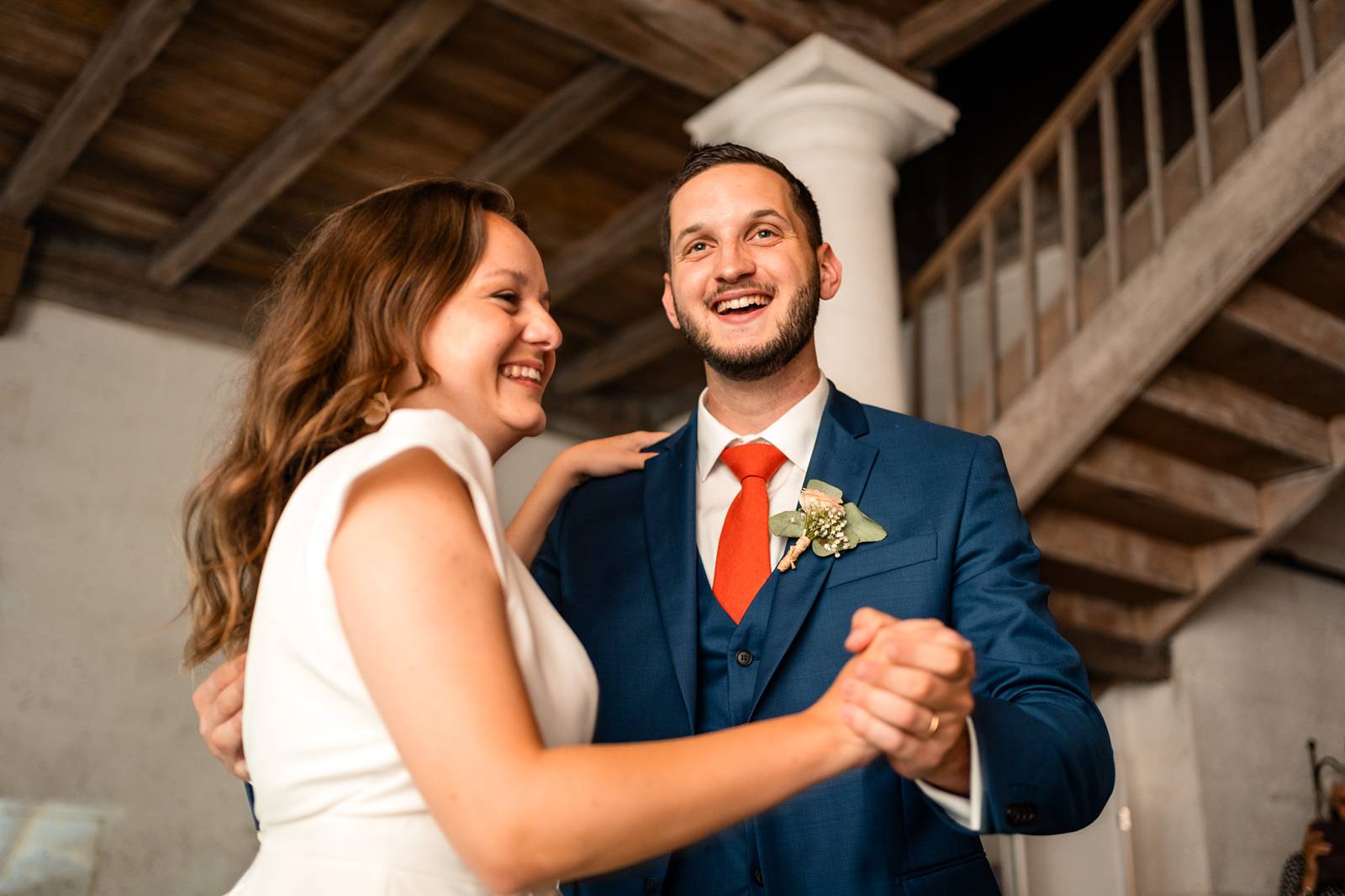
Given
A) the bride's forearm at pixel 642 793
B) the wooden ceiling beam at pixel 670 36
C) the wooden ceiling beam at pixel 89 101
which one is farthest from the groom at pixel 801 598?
the wooden ceiling beam at pixel 89 101

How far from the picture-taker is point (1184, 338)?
456cm

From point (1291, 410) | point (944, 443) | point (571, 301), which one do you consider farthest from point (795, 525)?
point (571, 301)

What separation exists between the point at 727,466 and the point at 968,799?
2.78 feet

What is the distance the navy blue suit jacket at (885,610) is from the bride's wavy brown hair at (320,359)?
24.2 inches

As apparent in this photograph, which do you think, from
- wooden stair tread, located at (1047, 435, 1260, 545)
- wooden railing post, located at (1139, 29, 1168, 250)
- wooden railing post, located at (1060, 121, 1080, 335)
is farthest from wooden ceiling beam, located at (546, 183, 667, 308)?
wooden stair tread, located at (1047, 435, 1260, 545)

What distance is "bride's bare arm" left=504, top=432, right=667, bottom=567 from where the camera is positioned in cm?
223

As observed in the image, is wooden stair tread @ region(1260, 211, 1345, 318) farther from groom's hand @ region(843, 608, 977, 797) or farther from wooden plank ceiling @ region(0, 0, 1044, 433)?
groom's hand @ region(843, 608, 977, 797)

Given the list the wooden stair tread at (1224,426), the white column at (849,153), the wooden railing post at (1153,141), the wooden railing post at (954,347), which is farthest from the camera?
the wooden railing post at (954,347)

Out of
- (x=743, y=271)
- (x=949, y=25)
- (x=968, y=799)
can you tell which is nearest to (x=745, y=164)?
(x=743, y=271)

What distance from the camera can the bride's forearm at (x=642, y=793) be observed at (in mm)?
1099

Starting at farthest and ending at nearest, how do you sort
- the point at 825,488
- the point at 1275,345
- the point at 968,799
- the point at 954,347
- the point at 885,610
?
the point at 954,347, the point at 1275,345, the point at 825,488, the point at 885,610, the point at 968,799

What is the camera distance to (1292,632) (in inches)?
307

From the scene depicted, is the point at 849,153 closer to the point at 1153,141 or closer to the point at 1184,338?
the point at 1153,141

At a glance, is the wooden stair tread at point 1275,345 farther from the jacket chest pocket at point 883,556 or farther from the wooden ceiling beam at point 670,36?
the jacket chest pocket at point 883,556
